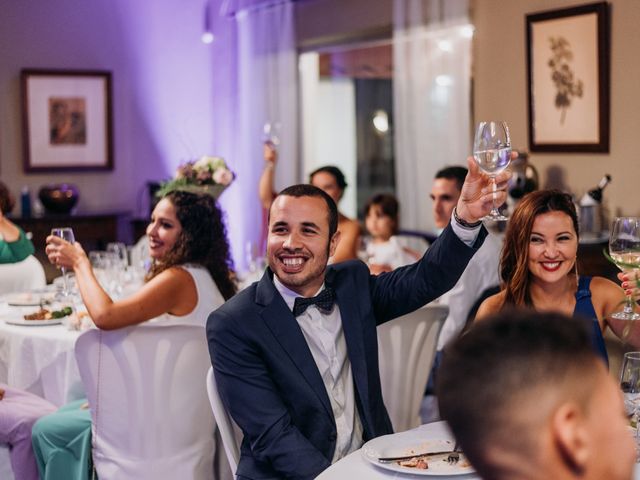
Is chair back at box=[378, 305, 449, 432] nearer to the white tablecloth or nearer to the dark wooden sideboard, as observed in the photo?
the white tablecloth

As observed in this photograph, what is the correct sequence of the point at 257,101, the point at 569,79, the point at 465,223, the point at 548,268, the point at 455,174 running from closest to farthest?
1. the point at 465,223
2. the point at 548,268
3. the point at 455,174
4. the point at 569,79
5. the point at 257,101

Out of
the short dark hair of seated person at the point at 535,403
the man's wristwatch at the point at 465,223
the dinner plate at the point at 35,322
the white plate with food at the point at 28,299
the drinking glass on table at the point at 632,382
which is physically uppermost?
the man's wristwatch at the point at 465,223

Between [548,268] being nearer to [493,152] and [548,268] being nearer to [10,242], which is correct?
[493,152]

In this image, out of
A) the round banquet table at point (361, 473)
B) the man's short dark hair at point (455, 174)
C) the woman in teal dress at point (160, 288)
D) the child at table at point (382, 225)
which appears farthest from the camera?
the child at table at point (382, 225)

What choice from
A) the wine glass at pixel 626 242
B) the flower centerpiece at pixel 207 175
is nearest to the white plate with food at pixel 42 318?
the flower centerpiece at pixel 207 175

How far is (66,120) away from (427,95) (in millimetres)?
3633

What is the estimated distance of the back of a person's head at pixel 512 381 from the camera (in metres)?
1.02

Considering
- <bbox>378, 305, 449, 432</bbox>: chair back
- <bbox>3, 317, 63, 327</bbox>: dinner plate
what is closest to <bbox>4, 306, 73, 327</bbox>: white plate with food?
<bbox>3, 317, 63, 327</bbox>: dinner plate

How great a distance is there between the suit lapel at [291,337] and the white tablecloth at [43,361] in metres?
1.51

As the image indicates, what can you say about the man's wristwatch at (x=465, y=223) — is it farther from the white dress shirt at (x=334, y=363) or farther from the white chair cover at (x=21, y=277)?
the white chair cover at (x=21, y=277)

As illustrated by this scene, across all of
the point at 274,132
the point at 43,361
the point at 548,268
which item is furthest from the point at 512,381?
the point at 274,132

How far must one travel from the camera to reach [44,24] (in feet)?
28.5

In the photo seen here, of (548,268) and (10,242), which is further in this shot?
(10,242)

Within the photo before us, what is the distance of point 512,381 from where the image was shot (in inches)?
40.4
